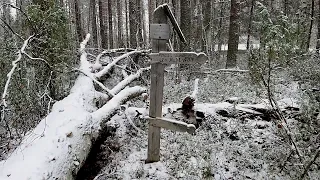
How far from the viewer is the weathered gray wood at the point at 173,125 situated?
4.57 meters

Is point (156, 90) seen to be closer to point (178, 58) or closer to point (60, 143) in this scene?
point (178, 58)

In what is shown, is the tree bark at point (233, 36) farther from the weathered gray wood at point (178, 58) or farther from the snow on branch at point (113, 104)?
Answer: the weathered gray wood at point (178, 58)

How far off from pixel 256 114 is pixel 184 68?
5727 mm

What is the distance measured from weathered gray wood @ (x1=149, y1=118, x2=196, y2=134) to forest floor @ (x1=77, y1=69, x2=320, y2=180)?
0.73 metres

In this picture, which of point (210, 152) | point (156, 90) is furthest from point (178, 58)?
point (210, 152)

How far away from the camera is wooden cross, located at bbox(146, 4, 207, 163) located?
4.65 m

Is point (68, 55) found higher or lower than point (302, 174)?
higher

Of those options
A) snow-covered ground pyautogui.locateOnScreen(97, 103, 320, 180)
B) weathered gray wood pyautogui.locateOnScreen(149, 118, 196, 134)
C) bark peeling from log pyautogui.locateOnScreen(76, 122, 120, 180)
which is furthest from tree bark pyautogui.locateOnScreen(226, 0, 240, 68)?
weathered gray wood pyautogui.locateOnScreen(149, 118, 196, 134)

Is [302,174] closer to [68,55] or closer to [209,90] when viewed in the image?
[209,90]

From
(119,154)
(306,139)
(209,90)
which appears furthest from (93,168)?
(209,90)

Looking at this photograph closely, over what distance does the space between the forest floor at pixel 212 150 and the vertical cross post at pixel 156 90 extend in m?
0.25

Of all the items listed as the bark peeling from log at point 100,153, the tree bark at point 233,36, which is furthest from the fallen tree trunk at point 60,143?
the tree bark at point 233,36

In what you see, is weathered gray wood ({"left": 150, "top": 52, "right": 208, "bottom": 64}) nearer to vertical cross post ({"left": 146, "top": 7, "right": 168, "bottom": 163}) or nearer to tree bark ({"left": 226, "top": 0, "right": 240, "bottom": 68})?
vertical cross post ({"left": 146, "top": 7, "right": 168, "bottom": 163})

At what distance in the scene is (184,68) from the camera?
38.6ft
